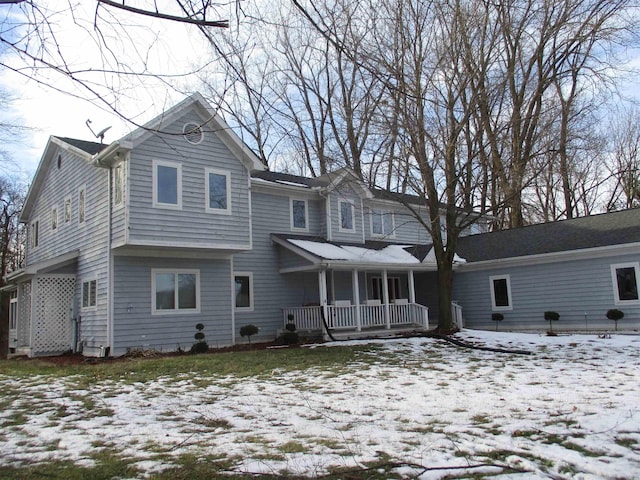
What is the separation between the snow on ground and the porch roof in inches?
243

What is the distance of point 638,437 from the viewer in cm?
480

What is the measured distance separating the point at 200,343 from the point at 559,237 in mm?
12895

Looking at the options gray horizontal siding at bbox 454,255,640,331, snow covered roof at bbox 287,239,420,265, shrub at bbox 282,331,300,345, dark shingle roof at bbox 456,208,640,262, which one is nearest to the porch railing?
shrub at bbox 282,331,300,345

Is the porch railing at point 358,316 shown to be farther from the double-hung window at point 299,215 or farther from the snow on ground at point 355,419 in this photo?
the snow on ground at point 355,419

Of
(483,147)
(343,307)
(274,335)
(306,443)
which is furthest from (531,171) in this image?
(306,443)

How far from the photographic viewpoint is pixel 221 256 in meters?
15.3

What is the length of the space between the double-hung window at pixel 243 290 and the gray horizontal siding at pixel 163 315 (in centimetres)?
87

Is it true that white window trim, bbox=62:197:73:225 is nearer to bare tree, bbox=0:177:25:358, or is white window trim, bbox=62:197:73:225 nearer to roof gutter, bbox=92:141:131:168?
roof gutter, bbox=92:141:131:168

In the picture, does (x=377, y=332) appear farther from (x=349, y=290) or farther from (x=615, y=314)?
(x=615, y=314)

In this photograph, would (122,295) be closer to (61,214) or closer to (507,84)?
(61,214)

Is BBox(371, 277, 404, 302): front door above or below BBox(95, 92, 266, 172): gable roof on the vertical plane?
below

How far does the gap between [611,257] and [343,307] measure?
8670 mm

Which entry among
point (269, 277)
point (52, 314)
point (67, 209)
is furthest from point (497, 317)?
point (67, 209)

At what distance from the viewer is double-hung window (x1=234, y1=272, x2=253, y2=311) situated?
16.3m
